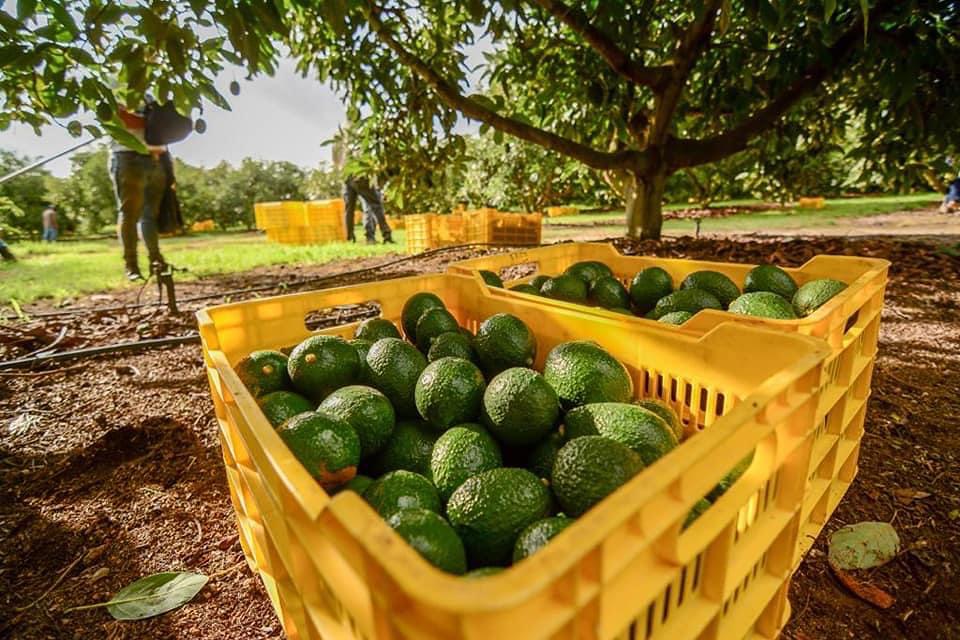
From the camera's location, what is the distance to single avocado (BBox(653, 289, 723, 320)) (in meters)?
1.83

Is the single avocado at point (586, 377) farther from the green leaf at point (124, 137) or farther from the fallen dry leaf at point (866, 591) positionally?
the green leaf at point (124, 137)

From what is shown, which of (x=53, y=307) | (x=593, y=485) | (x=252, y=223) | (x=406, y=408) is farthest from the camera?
(x=252, y=223)

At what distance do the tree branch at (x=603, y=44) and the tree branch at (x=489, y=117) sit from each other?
0.84 metres

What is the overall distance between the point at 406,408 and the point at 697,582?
0.96m

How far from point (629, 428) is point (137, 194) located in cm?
672

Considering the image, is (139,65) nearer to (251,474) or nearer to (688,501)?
(251,474)

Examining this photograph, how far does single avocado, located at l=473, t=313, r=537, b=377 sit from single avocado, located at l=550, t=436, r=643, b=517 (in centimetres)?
53

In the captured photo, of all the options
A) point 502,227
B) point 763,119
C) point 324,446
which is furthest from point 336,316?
point 502,227

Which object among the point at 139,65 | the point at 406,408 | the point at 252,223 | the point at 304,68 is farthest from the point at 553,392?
the point at 252,223

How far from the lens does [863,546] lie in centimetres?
160

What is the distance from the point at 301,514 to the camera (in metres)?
0.75

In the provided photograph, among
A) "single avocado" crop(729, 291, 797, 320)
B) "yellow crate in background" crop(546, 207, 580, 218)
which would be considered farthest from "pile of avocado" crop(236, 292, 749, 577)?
"yellow crate in background" crop(546, 207, 580, 218)

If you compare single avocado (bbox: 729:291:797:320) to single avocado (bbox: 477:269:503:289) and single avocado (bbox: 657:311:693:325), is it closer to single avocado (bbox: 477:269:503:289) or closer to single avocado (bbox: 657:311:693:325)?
single avocado (bbox: 657:311:693:325)

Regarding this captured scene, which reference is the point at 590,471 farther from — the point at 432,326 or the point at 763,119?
the point at 763,119
